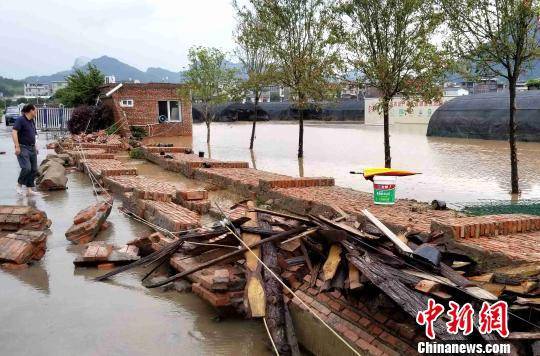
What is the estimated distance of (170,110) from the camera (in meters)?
29.9

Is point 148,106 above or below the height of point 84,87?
below

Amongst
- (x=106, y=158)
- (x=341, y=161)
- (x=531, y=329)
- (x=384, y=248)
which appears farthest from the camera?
(x=341, y=161)

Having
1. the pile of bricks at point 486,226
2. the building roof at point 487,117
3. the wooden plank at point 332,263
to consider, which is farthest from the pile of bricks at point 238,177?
the building roof at point 487,117

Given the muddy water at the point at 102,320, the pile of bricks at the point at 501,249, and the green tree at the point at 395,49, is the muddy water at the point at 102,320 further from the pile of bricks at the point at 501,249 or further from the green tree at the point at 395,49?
the green tree at the point at 395,49

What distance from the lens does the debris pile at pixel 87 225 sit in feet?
22.8

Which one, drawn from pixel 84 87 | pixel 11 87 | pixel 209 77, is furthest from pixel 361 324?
pixel 11 87

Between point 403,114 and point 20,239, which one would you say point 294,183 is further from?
point 403,114

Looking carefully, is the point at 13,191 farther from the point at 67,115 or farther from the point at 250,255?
the point at 67,115

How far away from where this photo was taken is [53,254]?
21.1 feet

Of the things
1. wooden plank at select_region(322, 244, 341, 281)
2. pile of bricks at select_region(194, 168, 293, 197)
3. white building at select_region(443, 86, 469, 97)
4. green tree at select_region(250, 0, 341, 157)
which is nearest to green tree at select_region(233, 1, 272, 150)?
green tree at select_region(250, 0, 341, 157)

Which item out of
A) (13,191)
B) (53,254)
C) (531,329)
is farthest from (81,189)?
(531,329)

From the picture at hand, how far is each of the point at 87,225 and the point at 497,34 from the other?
342 inches

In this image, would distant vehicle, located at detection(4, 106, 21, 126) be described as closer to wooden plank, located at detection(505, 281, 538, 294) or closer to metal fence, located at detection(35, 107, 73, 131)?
metal fence, located at detection(35, 107, 73, 131)

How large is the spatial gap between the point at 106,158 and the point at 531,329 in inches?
568
